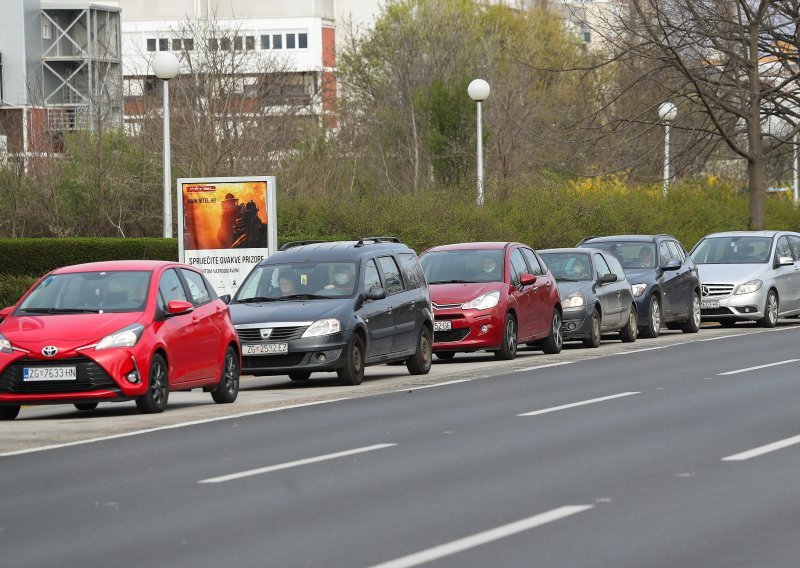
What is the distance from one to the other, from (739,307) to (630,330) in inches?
160

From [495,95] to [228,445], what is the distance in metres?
51.3

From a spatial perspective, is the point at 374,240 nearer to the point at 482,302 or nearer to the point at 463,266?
the point at 482,302

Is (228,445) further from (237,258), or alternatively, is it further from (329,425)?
(237,258)

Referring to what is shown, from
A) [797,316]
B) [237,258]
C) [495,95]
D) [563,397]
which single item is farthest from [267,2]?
[563,397]

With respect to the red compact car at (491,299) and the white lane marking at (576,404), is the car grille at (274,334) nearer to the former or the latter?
the white lane marking at (576,404)

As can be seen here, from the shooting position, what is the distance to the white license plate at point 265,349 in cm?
2028

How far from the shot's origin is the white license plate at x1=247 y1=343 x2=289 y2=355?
20281mm

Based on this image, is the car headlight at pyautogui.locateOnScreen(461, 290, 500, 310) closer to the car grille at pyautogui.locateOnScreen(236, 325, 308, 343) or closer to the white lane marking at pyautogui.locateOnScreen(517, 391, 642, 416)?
the car grille at pyautogui.locateOnScreen(236, 325, 308, 343)

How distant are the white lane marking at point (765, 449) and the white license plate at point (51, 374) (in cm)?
690

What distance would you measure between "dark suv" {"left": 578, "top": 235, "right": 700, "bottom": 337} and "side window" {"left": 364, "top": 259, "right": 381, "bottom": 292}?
9649 millimetres

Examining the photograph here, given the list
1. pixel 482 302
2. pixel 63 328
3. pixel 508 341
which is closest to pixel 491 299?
pixel 482 302

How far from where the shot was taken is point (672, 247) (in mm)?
32781

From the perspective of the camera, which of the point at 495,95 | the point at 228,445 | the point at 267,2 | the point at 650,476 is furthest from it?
the point at 267,2

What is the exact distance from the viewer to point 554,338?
87.8 ft
